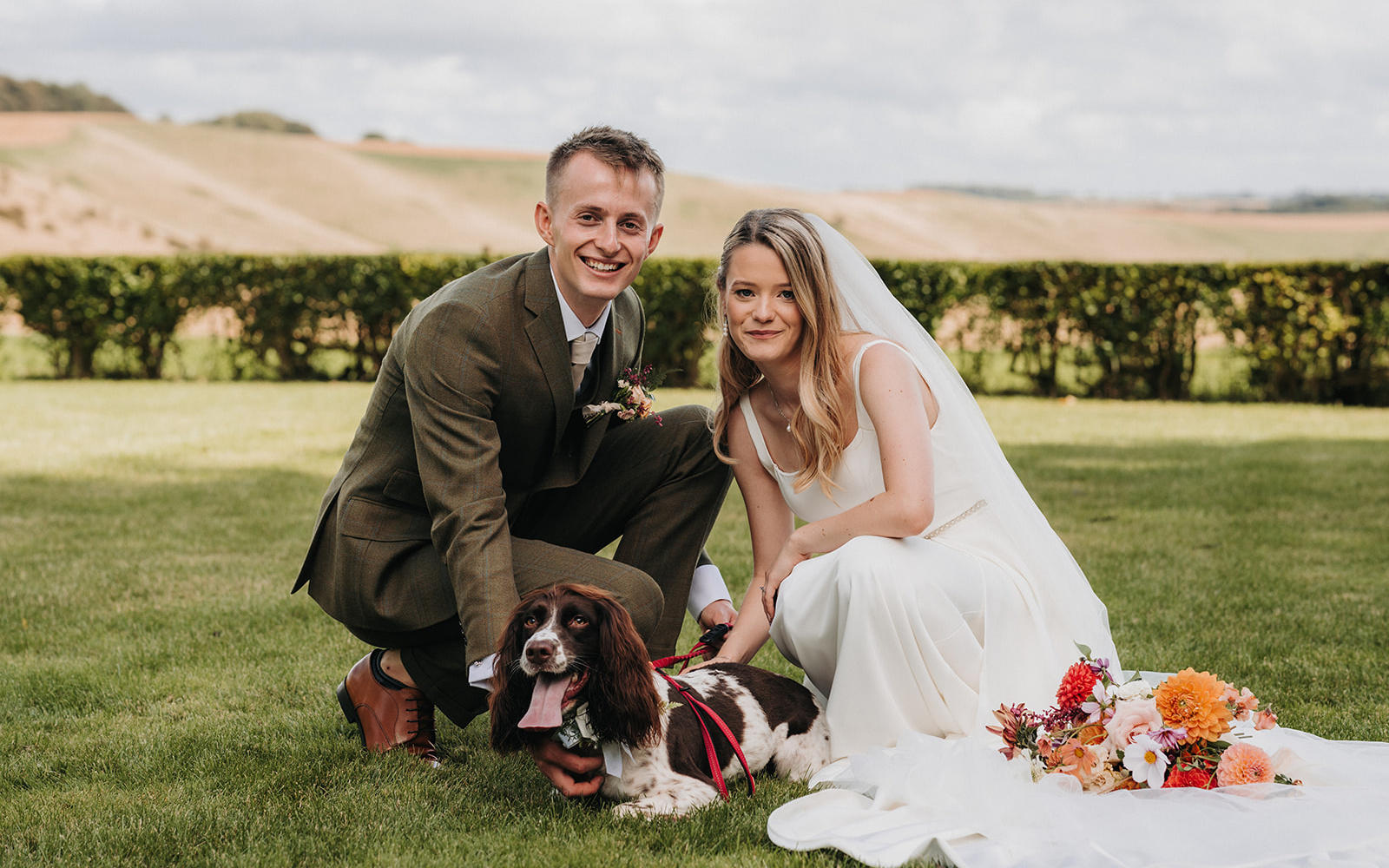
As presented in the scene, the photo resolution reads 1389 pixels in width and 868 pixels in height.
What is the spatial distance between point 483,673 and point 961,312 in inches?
526

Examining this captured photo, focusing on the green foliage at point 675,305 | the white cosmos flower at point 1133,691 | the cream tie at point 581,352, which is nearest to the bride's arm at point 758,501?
the cream tie at point 581,352

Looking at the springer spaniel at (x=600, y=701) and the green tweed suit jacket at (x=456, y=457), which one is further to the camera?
the green tweed suit jacket at (x=456, y=457)

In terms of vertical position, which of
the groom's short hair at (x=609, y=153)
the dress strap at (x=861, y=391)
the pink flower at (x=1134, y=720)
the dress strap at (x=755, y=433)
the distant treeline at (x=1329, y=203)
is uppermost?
the distant treeline at (x=1329, y=203)

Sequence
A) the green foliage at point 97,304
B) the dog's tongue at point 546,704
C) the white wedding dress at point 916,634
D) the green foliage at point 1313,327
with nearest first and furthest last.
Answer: the dog's tongue at point 546,704
the white wedding dress at point 916,634
the green foliage at point 1313,327
the green foliage at point 97,304

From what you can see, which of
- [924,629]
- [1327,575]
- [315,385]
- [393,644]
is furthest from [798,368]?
[315,385]

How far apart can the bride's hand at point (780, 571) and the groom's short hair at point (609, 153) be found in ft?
4.07

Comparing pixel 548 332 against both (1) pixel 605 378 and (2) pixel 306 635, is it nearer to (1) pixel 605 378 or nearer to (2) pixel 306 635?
(1) pixel 605 378

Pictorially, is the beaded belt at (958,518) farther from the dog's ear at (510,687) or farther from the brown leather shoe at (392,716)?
the brown leather shoe at (392,716)

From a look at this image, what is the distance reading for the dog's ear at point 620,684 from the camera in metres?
3.17

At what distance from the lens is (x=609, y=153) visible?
3787 millimetres

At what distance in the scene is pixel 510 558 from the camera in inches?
141

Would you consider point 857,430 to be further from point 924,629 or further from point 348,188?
point 348,188

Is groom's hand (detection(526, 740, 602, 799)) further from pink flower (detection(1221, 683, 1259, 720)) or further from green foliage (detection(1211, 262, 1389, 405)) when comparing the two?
green foliage (detection(1211, 262, 1389, 405))

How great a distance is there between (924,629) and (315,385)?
13812 millimetres
